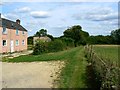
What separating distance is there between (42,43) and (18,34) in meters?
8.52

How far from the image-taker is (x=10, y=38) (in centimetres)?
4000

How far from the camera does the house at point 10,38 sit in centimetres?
3691

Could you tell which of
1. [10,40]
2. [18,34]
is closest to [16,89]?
[10,40]

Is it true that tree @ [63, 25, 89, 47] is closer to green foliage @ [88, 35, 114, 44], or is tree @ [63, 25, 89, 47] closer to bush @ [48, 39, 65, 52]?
green foliage @ [88, 35, 114, 44]

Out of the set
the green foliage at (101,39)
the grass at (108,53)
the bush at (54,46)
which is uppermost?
the green foliage at (101,39)

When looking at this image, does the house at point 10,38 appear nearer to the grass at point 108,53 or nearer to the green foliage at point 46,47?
the green foliage at point 46,47

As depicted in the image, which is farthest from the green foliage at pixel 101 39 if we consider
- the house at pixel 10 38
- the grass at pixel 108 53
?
the grass at pixel 108 53

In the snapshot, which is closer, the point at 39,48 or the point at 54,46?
the point at 39,48

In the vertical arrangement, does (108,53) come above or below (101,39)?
below

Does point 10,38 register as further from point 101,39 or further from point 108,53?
point 101,39

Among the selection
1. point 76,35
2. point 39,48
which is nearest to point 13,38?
point 39,48

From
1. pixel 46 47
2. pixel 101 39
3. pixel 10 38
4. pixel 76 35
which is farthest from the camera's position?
pixel 101 39

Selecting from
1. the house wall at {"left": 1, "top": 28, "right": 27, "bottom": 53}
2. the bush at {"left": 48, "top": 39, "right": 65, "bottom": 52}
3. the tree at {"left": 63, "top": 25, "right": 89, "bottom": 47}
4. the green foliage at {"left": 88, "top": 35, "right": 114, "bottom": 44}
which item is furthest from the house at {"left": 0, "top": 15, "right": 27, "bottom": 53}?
the green foliage at {"left": 88, "top": 35, "right": 114, "bottom": 44}

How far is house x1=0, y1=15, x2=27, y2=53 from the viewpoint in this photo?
121ft
